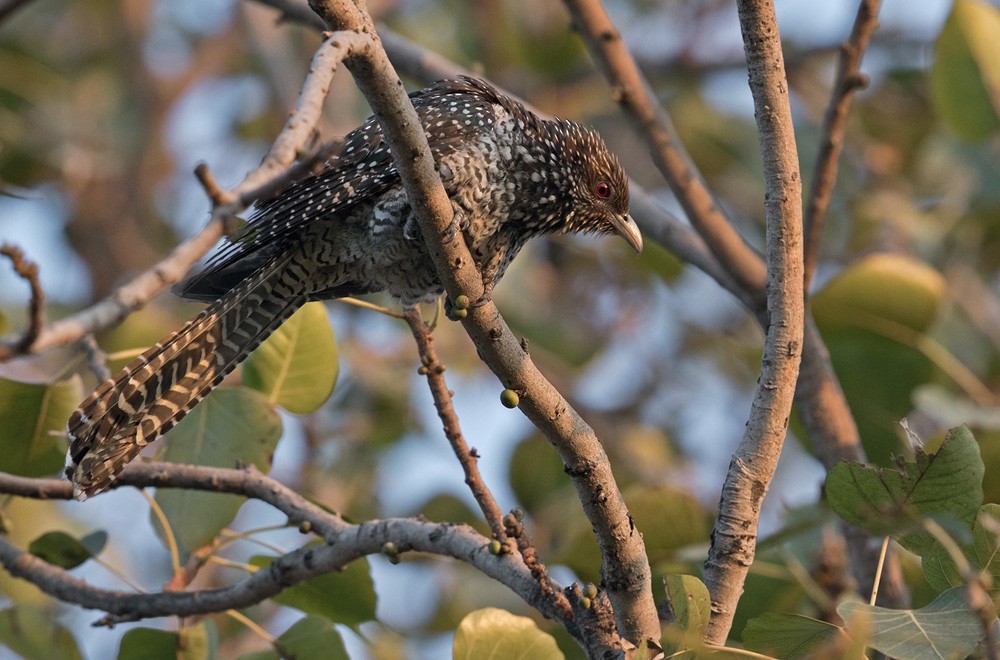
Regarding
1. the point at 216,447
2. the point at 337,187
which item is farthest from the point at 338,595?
the point at 337,187

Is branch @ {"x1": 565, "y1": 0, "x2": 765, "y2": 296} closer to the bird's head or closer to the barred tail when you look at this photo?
the bird's head

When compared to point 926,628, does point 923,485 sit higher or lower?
higher

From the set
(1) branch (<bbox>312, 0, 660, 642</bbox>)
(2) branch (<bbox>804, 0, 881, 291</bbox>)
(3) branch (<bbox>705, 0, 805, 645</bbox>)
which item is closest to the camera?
(1) branch (<bbox>312, 0, 660, 642</bbox>)

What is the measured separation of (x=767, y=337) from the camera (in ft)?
7.83

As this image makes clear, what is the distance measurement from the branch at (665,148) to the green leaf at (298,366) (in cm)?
124

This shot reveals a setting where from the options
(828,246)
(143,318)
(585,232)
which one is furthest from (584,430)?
(828,246)

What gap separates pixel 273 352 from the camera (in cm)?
324

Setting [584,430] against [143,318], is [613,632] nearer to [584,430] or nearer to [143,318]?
[584,430]

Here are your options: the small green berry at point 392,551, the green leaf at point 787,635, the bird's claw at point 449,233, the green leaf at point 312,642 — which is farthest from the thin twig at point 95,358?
the green leaf at point 787,635

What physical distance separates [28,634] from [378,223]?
1.52 meters

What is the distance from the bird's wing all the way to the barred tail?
11 centimetres

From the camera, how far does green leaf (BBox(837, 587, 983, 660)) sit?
6.22 feet

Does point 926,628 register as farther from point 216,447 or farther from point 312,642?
point 216,447

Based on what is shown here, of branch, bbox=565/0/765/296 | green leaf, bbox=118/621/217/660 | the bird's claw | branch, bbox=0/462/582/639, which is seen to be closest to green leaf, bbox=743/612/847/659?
branch, bbox=0/462/582/639
